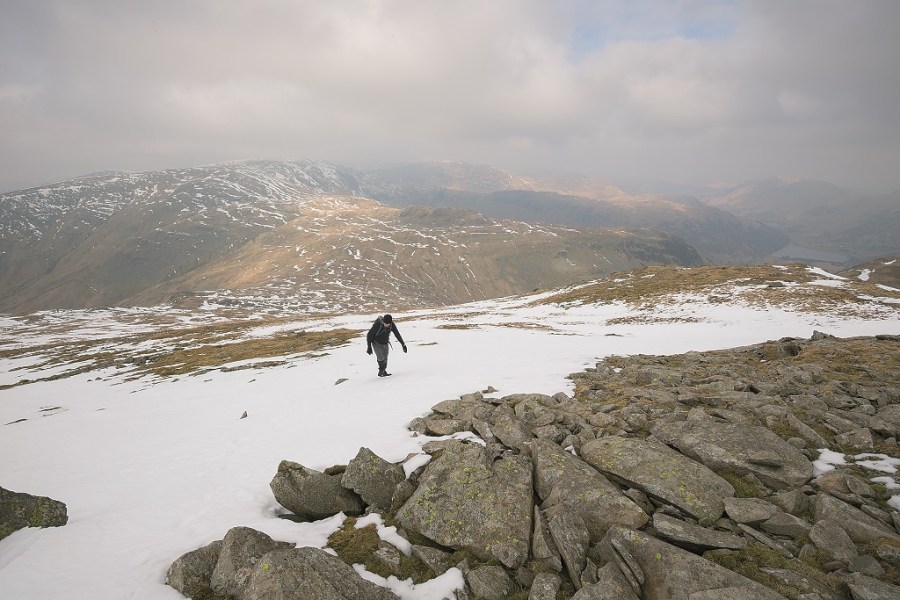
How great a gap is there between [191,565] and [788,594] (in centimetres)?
939

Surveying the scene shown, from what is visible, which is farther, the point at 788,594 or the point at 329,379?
the point at 329,379

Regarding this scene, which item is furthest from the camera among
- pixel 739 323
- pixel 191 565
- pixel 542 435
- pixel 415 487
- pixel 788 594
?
pixel 739 323

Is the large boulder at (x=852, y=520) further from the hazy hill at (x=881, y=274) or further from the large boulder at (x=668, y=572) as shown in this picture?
the hazy hill at (x=881, y=274)

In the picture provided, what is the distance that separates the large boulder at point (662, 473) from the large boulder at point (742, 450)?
584mm

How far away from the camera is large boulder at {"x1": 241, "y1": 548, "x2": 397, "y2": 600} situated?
18.4ft

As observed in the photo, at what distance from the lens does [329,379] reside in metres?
23.0

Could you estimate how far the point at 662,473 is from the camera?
7750mm

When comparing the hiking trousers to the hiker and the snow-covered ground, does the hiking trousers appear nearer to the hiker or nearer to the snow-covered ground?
the hiker

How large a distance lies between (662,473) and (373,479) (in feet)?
20.5

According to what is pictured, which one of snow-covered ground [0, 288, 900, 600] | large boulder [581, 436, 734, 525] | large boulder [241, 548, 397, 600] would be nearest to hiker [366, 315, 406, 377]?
snow-covered ground [0, 288, 900, 600]

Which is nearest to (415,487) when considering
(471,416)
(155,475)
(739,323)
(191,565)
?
(471,416)

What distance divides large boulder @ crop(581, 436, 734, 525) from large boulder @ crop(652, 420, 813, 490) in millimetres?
584

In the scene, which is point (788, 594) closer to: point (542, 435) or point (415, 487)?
point (542, 435)

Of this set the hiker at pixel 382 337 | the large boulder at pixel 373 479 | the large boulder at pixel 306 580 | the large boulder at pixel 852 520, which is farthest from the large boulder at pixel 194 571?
the hiker at pixel 382 337
